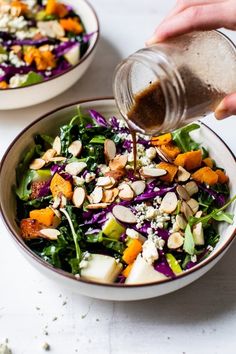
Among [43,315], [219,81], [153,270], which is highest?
[219,81]

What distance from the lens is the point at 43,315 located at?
1526 mm

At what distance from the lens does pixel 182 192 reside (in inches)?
64.1

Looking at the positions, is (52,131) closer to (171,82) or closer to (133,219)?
(133,219)

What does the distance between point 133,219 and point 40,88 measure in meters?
0.59

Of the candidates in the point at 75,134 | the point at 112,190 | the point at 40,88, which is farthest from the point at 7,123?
the point at 112,190

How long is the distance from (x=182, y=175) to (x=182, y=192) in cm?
6

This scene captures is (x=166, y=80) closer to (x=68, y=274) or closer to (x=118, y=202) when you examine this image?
(x=118, y=202)

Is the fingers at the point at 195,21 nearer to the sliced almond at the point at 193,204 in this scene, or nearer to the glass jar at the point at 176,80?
the glass jar at the point at 176,80

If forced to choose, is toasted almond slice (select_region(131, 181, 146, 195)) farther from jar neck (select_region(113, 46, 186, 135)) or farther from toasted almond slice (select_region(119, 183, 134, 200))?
jar neck (select_region(113, 46, 186, 135))

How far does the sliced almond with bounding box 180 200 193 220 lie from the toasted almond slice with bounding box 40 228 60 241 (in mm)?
320

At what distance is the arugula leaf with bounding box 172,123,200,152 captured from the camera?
69.6 inches

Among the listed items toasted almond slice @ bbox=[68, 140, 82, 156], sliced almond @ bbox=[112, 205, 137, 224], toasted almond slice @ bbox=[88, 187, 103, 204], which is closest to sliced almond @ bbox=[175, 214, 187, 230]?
sliced almond @ bbox=[112, 205, 137, 224]

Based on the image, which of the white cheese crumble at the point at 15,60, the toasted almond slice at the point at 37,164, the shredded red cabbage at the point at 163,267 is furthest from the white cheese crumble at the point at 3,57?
the shredded red cabbage at the point at 163,267

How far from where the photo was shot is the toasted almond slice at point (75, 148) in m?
1.74
